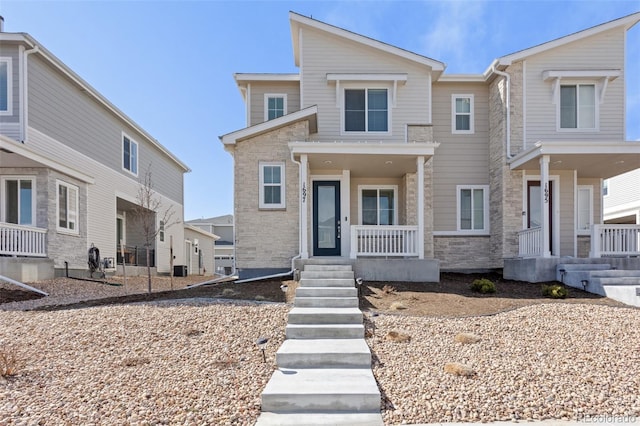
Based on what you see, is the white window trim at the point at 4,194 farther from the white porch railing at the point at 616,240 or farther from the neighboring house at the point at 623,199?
the neighboring house at the point at 623,199

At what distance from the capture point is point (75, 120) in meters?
13.4

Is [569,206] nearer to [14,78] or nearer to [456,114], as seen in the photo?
[456,114]

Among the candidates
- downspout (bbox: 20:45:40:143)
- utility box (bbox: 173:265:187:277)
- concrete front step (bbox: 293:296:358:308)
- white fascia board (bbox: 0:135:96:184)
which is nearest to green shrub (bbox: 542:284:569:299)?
concrete front step (bbox: 293:296:358:308)

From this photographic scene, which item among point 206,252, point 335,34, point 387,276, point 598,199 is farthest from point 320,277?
point 206,252

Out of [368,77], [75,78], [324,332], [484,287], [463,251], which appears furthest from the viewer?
[75,78]

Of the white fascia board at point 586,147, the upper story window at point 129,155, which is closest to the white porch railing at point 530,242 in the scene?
the white fascia board at point 586,147

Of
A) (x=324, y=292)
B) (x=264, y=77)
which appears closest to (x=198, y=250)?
(x=264, y=77)

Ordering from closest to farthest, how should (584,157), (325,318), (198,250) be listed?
(325,318)
(584,157)
(198,250)

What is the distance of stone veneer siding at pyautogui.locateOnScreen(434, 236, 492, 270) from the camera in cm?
1205

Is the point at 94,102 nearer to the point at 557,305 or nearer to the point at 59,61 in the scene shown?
the point at 59,61

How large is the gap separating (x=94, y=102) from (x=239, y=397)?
574 inches

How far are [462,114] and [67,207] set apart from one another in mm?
13623

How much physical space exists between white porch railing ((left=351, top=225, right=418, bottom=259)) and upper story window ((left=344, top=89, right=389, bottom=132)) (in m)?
3.55

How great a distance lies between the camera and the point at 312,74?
11.8 metres
